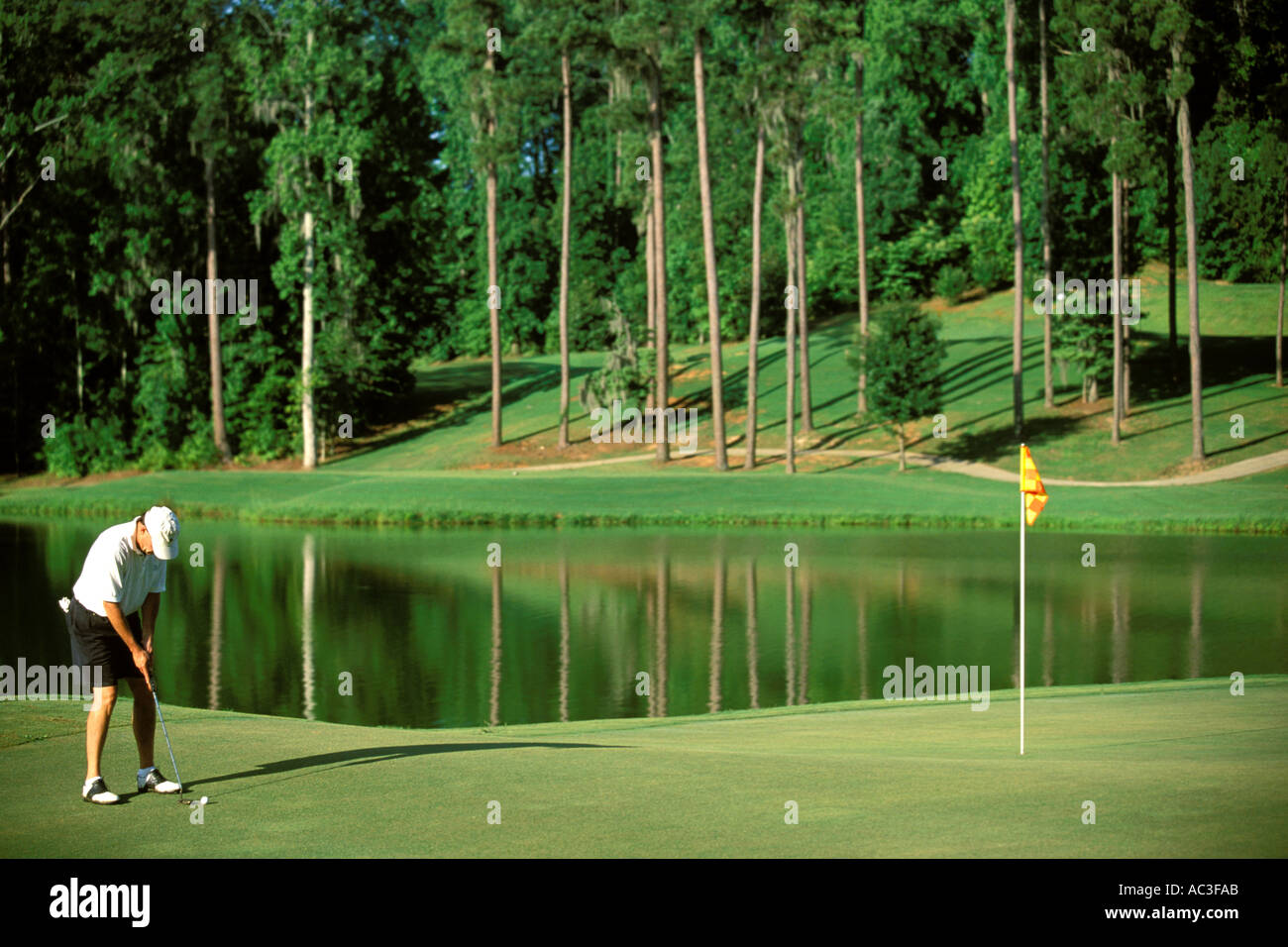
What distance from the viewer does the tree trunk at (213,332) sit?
55.0m

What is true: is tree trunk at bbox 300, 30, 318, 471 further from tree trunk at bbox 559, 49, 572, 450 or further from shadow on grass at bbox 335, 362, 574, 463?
tree trunk at bbox 559, 49, 572, 450

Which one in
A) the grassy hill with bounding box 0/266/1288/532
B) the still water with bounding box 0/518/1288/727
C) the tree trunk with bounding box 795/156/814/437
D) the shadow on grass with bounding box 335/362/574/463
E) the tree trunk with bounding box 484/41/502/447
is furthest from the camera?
the shadow on grass with bounding box 335/362/574/463

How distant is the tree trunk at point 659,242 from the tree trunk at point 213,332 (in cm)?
1762

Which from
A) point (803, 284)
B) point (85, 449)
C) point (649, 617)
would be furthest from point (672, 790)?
point (85, 449)

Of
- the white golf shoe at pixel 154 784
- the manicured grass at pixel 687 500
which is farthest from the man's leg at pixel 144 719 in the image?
the manicured grass at pixel 687 500

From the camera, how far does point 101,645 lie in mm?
9414

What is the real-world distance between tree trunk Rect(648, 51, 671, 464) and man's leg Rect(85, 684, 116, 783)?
4094cm

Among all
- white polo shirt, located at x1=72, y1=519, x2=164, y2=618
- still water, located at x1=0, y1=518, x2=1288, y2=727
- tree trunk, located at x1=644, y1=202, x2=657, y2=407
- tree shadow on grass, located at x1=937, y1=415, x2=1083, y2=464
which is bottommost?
still water, located at x1=0, y1=518, x2=1288, y2=727

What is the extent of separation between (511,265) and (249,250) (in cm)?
2265

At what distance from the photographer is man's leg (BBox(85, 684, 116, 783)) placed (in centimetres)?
917

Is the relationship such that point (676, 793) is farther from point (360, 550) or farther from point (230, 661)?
point (360, 550)

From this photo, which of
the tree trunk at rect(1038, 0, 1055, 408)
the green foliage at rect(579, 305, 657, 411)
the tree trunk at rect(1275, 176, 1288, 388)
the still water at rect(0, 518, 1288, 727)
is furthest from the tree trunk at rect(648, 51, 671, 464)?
the tree trunk at rect(1275, 176, 1288, 388)

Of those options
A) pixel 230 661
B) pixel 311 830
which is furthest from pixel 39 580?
pixel 311 830

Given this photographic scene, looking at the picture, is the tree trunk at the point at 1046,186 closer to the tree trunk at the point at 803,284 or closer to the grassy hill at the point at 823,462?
the grassy hill at the point at 823,462
